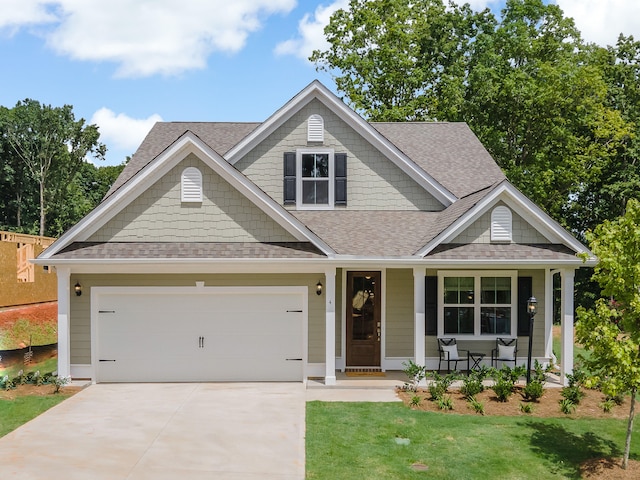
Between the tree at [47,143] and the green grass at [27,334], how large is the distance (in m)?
25.6

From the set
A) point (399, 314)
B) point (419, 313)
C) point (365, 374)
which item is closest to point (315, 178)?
point (399, 314)

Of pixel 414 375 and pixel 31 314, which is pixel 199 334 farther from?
pixel 31 314

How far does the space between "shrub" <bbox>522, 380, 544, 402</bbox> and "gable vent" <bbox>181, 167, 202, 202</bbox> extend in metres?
8.64

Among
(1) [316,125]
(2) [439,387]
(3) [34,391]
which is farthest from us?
(1) [316,125]

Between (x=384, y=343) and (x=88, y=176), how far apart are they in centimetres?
5335

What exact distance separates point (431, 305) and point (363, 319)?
1.85m

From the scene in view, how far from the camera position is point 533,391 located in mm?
11891

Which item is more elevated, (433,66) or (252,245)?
(433,66)

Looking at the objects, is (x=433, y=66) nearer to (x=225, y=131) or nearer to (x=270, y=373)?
(x=225, y=131)

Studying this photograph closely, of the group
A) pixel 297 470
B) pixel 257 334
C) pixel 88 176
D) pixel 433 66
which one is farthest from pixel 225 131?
pixel 88 176

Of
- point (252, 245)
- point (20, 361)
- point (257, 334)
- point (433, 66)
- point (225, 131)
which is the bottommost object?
point (20, 361)

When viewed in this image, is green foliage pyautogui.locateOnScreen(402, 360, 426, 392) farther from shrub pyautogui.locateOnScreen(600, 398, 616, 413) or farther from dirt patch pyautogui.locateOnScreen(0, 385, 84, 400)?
dirt patch pyautogui.locateOnScreen(0, 385, 84, 400)

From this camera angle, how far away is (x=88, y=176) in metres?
59.9

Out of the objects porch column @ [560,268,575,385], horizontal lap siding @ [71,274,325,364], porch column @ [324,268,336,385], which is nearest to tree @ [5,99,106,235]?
horizontal lap siding @ [71,274,325,364]
